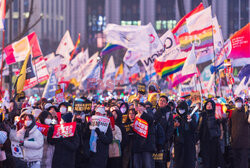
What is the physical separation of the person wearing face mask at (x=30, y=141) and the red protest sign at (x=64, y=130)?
1.79 feet

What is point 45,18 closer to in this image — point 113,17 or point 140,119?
point 113,17

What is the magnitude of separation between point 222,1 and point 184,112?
10257cm

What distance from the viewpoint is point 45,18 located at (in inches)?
4240

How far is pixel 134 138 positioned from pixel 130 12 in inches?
4263

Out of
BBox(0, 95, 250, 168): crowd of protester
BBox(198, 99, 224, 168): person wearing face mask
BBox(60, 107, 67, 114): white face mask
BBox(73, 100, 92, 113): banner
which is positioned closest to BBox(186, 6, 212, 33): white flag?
BBox(0, 95, 250, 168): crowd of protester

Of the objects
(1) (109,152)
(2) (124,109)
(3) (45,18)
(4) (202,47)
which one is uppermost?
(3) (45,18)

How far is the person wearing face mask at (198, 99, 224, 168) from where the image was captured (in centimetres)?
1368

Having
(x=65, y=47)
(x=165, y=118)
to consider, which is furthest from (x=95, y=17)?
(x=165, y=118)

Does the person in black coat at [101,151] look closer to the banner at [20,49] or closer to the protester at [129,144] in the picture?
the protester at [129,144]

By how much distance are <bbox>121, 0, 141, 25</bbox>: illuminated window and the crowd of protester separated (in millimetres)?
104274

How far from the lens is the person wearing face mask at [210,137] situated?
13.7 m

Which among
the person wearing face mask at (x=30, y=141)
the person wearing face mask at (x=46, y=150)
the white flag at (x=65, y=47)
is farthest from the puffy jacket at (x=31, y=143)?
the white flag at (x=65, y=47)

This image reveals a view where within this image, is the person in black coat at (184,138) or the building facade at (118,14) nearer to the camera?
the person in black coat at (184,138)

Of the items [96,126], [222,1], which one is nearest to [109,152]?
[96,126]
